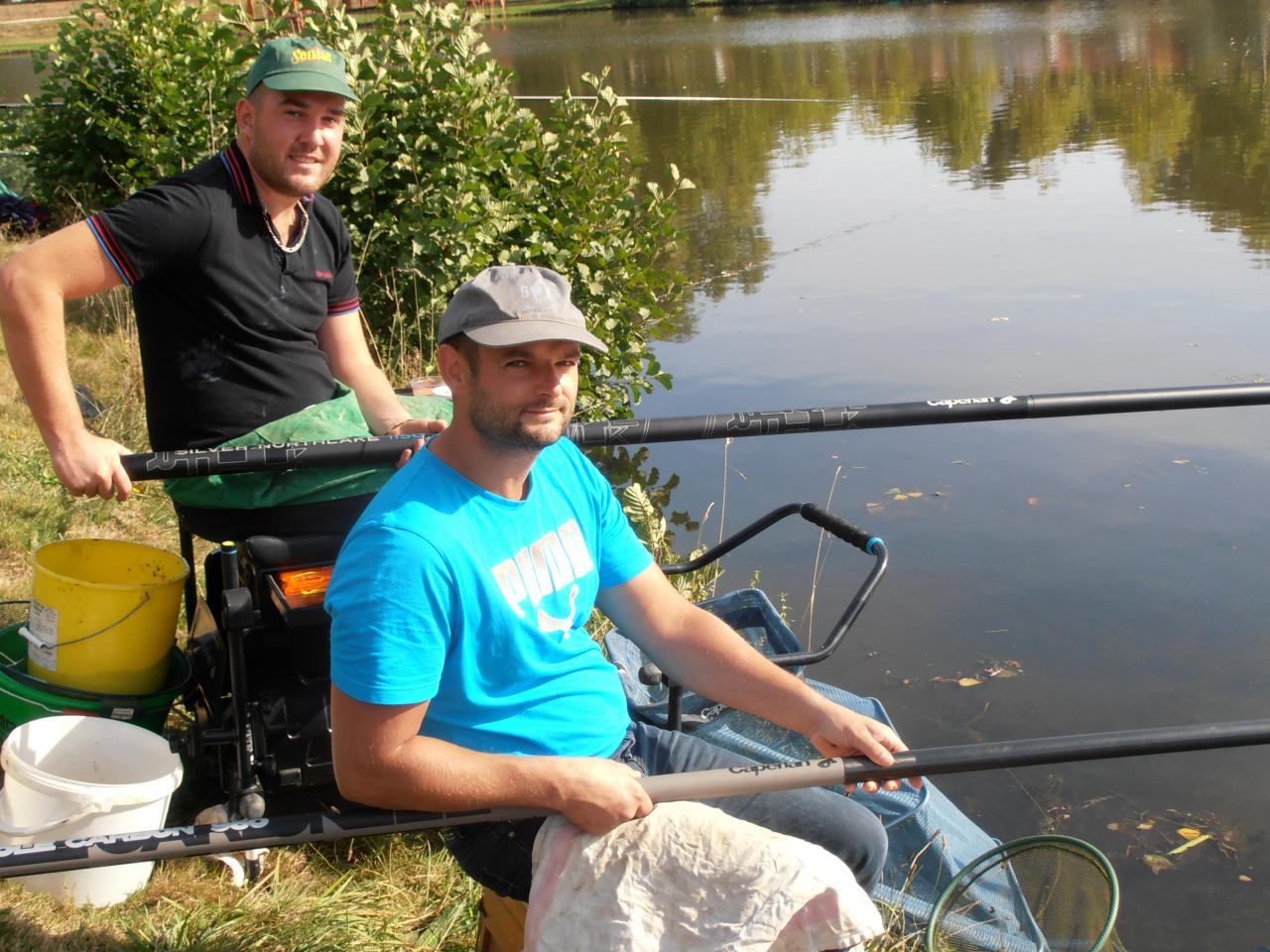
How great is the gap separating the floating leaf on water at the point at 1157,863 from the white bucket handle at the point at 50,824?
2.97 m

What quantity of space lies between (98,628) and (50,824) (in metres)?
0.45

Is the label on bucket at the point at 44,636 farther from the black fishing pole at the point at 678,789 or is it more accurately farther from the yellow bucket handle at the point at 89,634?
the black fishing pole at the point at 678,789

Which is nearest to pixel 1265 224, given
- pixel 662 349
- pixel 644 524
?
pixel 662 349

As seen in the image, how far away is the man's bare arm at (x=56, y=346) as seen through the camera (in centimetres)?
272

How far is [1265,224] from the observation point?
37.2 feet

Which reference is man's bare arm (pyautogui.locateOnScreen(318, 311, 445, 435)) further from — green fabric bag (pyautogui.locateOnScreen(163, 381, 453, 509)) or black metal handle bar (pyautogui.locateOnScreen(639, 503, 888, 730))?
black metal handle bar (pyautogui.locateOnScreen(639, 503, 888, 730))

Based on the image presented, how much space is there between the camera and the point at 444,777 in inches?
82.0

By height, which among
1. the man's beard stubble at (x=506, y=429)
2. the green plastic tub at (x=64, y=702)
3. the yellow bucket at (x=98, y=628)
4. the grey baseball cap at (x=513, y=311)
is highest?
the grey baseball cap at (x=513, y=311)

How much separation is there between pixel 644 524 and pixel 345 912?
9.51 ft

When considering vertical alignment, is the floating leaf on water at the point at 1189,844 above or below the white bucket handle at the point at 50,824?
below

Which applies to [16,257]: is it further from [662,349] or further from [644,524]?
[662,349]

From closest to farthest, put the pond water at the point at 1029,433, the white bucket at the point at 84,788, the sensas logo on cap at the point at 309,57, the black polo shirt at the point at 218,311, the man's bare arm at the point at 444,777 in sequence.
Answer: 1. the man's bare arm at the point at 444,777
2. the white bucket at the point at 84,788
3. the black polo shirt at the point at 218,311
4. the sensas logo on cap at the point at 309,57
5. the pond water at the point at 1029,433

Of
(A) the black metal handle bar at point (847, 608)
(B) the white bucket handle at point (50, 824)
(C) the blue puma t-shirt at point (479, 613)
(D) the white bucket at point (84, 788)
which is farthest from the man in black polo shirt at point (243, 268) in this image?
(C) the blue puma t-shirt at point (479, 613)

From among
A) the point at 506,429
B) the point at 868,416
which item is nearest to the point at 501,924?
the point at 506,429
